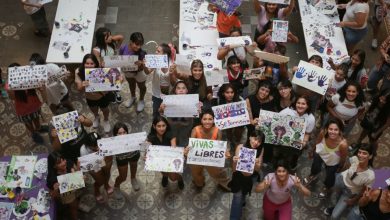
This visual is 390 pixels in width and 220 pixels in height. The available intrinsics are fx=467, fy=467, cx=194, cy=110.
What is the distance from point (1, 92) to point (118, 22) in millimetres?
2831

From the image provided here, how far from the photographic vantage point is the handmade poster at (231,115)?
6762 mm

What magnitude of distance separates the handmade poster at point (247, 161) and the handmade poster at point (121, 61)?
7.83 feet

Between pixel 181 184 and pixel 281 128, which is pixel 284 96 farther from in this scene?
pixel 181 184

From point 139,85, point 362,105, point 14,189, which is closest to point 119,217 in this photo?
point 14,189

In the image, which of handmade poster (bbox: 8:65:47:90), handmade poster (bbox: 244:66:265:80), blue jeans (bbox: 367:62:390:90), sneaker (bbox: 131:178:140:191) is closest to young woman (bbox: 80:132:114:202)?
sneaker (bbox: 131:178:140:191)

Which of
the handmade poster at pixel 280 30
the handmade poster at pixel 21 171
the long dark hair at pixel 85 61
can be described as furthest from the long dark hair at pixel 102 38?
the handmade poster at pixel 280 30

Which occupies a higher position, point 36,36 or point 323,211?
point 36,36

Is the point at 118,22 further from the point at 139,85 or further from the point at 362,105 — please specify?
the point at 362,105

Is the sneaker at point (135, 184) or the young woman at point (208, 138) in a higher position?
the young woman at point (208, 138)

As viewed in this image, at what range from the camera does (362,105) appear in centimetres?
688

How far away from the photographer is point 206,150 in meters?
6.34

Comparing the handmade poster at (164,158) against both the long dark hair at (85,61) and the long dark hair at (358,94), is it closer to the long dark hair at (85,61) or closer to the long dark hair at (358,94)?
the long dark hair at (85,61)

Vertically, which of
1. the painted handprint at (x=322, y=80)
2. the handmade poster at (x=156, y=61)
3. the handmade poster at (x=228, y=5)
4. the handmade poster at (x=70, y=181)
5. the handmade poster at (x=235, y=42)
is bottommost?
the handmade poster at (x=70, y=181)

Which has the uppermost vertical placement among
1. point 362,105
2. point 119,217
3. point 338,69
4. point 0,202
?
point 338,69
